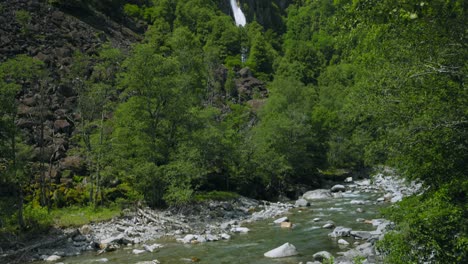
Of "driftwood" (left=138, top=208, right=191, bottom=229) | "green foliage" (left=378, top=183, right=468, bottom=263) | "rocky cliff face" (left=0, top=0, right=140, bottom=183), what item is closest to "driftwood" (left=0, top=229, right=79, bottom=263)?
"driftwood" (left=138, top=208, right=191, bottom=229)

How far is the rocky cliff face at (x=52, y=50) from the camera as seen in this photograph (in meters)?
38.2

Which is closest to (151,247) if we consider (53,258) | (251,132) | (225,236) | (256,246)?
(225,236)

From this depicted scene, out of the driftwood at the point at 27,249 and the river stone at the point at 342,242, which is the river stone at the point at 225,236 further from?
the driftwood at the point at 27,249

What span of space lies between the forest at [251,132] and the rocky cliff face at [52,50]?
1.23 ft

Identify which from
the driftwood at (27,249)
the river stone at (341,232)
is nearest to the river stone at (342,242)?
the river stone at (341,232)

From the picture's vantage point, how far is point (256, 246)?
20812mm

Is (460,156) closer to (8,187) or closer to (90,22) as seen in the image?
(8,187)

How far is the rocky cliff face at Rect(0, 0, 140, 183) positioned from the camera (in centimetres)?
3819

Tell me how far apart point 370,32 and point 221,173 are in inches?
1304

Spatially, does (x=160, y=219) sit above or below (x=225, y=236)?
above

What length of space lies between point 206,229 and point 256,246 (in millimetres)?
5322

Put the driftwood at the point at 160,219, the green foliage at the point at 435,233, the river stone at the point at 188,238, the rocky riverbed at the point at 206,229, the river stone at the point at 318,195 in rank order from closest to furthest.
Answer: the green foliage at the point at 435,233 → the rocky riverbed at the point at 206,229 → the river stone at the point at 188,238 → the driftwood at the point at 160,219 → the river stone at the point at 318,195

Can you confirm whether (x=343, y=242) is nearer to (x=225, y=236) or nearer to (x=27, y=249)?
(x=225, y=236)

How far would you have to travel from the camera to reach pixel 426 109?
12.2 m
